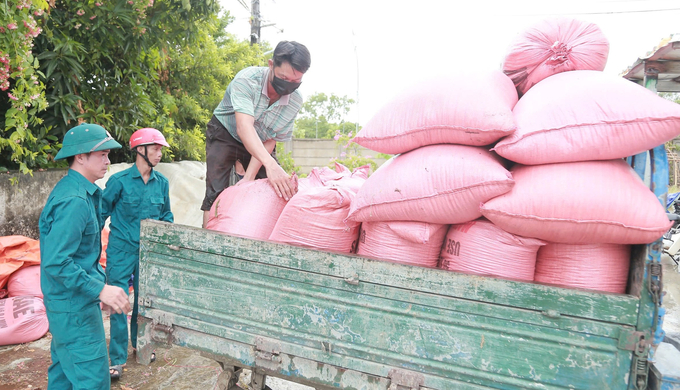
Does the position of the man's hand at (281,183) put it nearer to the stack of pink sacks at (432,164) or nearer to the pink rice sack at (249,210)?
the pink rice sack at (249,210)

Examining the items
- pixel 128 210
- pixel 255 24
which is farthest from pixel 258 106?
pixel 255 24

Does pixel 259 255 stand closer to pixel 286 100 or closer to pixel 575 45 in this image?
pixel 286 100

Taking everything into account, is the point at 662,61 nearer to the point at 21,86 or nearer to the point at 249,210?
the point at 249,210

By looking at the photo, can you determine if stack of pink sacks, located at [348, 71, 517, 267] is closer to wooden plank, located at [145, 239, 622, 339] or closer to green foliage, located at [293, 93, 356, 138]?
wooden plank, located at [145, 239, 622, 339]

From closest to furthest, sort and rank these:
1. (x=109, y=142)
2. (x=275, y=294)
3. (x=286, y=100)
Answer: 1. (x=275, y=294)
2. (x=109, y=142)
3. (x=286, y=100)

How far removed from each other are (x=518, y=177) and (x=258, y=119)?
1.78m

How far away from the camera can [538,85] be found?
5.54ft

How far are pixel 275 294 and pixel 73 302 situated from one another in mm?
1054

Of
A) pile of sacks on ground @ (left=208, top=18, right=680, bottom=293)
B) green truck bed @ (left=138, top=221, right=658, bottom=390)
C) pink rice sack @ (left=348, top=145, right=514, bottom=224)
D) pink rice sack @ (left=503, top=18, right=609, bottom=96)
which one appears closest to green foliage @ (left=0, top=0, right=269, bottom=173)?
green truck bed @ (left=138, top=221, right=658, bottom=390)

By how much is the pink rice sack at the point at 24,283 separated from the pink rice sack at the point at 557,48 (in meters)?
3.94

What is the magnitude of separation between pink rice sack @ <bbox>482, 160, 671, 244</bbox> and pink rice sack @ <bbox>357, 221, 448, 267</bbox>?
0.26 metres

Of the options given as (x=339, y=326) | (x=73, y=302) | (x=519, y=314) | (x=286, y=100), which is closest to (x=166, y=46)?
(x=286, y=100)

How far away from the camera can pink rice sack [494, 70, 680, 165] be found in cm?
140

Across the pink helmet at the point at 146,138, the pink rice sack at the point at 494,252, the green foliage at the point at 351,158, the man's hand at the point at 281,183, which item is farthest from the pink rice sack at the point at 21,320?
the green foliage at the point at 351,158
